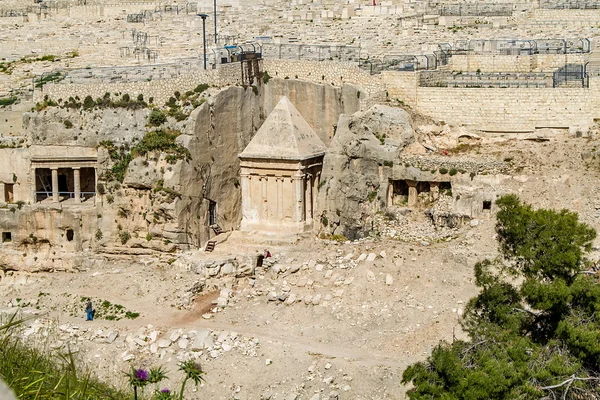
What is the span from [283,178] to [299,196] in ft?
3.16

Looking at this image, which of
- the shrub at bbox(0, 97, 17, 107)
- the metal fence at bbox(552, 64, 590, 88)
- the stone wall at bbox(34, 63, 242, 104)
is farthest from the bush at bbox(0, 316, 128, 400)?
the shrub at bbox(0, 97, 17, 107)

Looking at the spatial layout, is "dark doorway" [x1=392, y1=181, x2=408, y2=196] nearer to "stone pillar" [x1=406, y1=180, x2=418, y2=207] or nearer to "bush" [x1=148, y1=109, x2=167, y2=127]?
"stone pillar" [x1=406, y1=180, x2=418, y2=207]

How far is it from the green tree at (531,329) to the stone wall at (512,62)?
15.7 m

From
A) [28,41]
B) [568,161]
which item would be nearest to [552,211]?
[568,161]

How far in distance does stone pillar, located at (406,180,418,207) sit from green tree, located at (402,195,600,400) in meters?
11.7

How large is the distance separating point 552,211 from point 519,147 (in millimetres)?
11702

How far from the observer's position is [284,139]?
41.2 m

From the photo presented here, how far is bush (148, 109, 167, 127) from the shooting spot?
40.9 m

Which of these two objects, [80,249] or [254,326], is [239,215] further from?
[254,326]

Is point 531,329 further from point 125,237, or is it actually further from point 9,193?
point 9,193

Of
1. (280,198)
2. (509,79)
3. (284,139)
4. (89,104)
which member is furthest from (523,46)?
(89,104)

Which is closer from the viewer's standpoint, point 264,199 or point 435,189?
point 435,189

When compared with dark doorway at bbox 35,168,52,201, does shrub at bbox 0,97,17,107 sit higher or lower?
higher

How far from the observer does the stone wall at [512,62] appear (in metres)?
41.3
